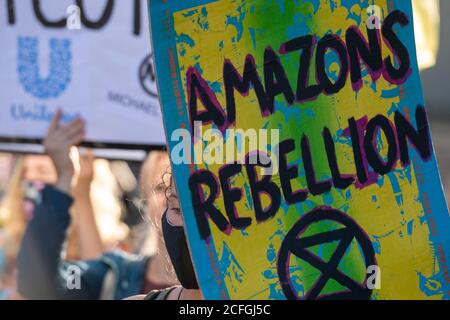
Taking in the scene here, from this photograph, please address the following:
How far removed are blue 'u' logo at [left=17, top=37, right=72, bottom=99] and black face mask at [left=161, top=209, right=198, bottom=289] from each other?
1834mm

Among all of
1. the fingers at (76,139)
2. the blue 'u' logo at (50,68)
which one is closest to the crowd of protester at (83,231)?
the fingers at (76,139)

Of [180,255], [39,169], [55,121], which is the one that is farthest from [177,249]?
[39,169]

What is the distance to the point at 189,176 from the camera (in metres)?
2.02

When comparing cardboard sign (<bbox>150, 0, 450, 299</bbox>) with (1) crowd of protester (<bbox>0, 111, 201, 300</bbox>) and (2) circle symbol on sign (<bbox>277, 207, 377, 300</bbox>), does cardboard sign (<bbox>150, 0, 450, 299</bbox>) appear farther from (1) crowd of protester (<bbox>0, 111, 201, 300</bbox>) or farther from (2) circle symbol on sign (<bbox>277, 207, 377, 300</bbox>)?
(1) crowd of protester (<bbox>0, 111, 201, 300</bbox>)

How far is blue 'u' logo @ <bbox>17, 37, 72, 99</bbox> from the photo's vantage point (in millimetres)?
3949

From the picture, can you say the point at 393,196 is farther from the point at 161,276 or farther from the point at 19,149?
the point at 19,149

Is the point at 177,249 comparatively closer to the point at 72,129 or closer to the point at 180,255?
the point at 180,255

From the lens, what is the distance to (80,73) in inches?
156

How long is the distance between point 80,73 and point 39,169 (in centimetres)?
62

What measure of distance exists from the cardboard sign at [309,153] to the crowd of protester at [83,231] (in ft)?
0.72

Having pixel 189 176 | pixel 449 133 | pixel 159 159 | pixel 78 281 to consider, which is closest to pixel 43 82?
pixel 159 159

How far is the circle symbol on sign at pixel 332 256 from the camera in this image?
81.1 inches

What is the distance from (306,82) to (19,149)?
2123 millimetres

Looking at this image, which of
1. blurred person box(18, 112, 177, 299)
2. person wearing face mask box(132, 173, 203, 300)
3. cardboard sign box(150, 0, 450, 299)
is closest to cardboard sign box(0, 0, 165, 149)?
blurred person box(18, 112, 177, 299)
